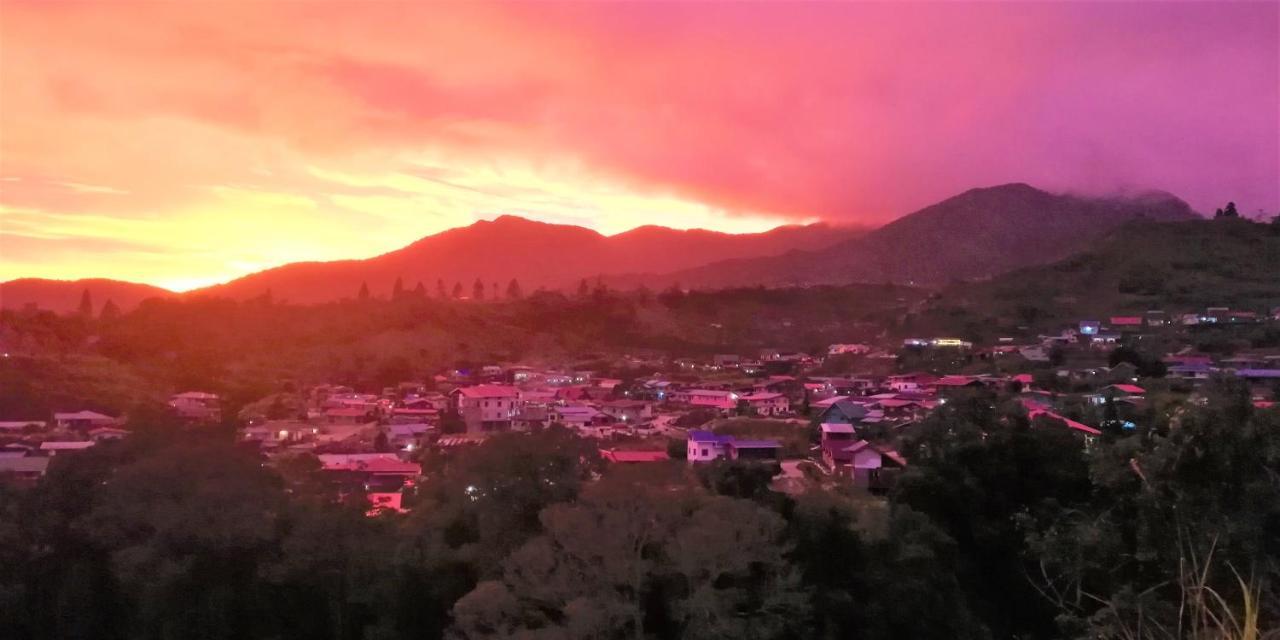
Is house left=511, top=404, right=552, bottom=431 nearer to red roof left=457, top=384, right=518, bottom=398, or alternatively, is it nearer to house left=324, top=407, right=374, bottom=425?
red roof left=457, top=384, right=518, bottom=398

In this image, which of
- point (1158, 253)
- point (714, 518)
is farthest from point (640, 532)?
point (1158, 253)

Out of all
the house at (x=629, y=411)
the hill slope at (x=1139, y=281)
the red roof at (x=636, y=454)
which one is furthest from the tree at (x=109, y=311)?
the hill slope at (x=1139, y=281)

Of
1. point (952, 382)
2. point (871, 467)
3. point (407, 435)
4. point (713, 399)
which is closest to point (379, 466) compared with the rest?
point (407, 435)

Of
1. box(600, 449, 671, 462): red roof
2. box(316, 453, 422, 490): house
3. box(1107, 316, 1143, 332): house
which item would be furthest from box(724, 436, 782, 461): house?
box(1107, 316, 1143, 332): house

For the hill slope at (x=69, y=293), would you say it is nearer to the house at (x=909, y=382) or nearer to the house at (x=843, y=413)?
the house at (x=843, y=413)

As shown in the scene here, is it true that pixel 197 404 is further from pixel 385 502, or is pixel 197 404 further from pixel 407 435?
pixel 385 502
